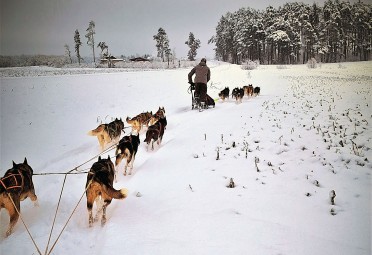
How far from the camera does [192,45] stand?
75.9 m

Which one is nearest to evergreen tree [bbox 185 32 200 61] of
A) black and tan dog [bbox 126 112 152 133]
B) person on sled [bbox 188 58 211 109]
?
person on sled [bbox 188 58 211 109]

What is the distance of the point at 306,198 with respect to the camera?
12.1ft

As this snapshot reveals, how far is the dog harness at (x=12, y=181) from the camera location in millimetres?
3499

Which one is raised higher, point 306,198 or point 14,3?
point 14,3

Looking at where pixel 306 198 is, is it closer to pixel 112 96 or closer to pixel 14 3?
pixel 14 3

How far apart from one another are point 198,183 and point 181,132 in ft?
12.0

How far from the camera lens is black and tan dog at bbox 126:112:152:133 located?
27.2 feet

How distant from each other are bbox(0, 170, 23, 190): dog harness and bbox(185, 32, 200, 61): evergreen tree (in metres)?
76.4

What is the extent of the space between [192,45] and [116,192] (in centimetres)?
7716

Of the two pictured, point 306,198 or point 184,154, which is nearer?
point 306,198

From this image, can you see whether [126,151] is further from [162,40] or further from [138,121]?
[162,40]

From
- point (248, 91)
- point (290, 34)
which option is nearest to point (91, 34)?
point (290, 34)

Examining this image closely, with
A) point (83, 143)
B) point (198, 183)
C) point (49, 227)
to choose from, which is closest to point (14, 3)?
point (83, 143)

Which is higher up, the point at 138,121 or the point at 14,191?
the point at 138,121
